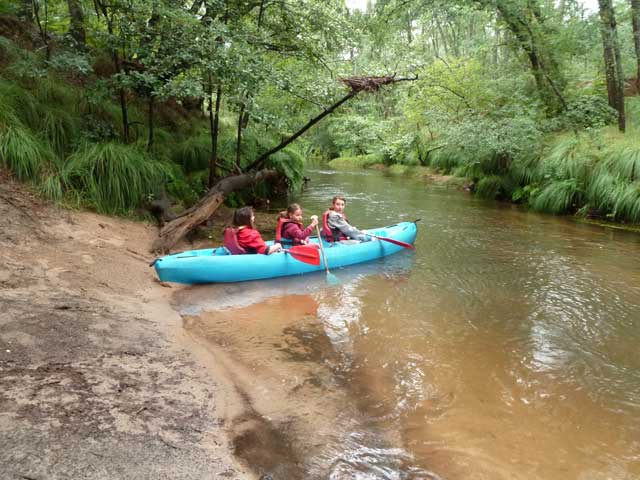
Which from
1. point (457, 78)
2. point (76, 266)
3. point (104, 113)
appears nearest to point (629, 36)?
point (457, 78)

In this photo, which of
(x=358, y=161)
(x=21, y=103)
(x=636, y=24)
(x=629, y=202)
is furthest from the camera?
(x=358, y=161)

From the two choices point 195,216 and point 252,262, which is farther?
point 195,216

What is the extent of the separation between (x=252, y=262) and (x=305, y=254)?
0.83 metres

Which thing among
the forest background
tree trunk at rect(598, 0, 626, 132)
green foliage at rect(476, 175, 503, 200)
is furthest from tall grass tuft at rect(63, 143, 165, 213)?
tree trunk at rect(598, 0, 626, 132)

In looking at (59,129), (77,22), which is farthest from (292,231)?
(77,22)

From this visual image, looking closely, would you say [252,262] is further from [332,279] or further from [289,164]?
[289,164]

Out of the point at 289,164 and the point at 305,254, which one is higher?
the point at 289,164

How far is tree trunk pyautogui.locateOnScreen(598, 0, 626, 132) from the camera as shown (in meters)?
10.1

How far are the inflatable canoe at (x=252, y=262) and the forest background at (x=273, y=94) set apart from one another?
1847 millimetres

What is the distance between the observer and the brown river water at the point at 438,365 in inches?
102

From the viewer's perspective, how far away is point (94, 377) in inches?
104

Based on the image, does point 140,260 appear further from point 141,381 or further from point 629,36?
point 629,36

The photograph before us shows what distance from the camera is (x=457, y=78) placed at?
14.4 m

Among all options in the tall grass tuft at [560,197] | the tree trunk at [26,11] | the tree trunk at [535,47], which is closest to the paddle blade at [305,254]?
the tree trunk at [26,11]
